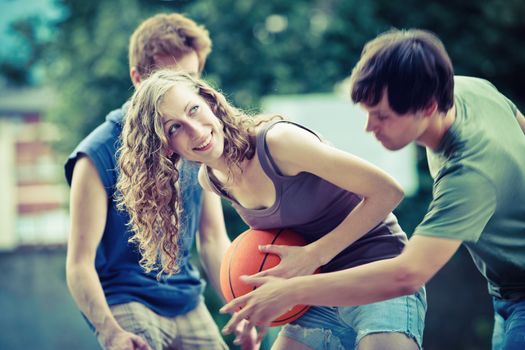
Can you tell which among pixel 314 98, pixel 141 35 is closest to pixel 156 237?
pixel 141 35

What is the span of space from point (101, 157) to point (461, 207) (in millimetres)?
1633

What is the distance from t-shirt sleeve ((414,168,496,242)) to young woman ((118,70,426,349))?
27 centimetres

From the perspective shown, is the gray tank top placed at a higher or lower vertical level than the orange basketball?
higher

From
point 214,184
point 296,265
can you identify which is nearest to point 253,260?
point 296,265

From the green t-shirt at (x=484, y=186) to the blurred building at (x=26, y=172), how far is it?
10213mm

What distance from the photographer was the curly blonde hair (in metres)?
2.87

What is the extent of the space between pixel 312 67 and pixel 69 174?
6342mm

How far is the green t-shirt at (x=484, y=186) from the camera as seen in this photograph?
239 centimetres

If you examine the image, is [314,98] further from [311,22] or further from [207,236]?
[207,236]

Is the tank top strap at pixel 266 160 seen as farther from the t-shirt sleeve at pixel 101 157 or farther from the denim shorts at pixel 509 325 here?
the denim shorts at pixel 509 325

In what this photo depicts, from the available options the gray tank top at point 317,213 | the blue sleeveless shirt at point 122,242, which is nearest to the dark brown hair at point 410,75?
the gray tank top at point 317,213

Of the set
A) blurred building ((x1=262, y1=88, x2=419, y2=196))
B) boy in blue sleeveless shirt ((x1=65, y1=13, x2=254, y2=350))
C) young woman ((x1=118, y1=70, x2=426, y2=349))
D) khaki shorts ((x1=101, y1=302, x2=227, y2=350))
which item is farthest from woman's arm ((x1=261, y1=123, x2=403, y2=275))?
blurred building ((x1=262, y1=88, x2=419, y2=196))

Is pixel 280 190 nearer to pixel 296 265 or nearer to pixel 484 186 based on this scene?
pixel 296 265

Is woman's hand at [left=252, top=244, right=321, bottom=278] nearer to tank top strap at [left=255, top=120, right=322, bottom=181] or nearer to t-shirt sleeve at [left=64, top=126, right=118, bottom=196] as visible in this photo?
tank top strap at [left=255, top=120, right=322, bottom=181]
